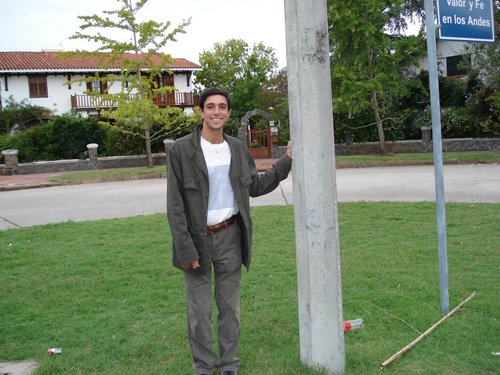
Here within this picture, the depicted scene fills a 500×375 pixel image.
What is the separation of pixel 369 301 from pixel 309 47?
254 centimetres

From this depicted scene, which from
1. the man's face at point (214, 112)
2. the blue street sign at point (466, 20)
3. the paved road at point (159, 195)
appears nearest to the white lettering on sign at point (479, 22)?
the blue street sign at point (466, 20)

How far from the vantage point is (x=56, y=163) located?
27141 millimetres

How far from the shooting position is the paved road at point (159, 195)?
11.9 meters

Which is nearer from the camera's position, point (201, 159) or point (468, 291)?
point (201, 159)

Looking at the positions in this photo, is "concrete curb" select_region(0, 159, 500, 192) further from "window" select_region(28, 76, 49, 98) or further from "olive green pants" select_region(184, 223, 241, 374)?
"window" select_region(28, 76, 49, 98)

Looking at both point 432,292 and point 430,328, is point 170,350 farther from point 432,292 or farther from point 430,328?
point 432,292

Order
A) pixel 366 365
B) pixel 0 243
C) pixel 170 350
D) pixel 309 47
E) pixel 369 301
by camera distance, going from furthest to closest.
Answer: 1. pixel 0 243
2. pixel 369 301
3. pixel 170 350
4. pixel 366 365
5. pixel 309 47

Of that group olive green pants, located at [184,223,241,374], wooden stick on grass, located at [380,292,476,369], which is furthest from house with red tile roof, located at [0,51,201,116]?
olive green pants, located at [184,223,241,374]

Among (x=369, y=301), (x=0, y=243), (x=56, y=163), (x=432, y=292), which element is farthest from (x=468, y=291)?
(x=56, y=163)

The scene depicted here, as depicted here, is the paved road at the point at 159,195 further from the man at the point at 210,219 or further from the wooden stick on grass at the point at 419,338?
the man at the point at 210,219

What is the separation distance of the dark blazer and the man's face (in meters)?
0.13

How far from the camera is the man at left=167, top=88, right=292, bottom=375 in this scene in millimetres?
3541

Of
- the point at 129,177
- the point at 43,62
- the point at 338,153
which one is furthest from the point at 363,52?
the point at 43,62

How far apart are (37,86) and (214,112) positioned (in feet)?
136
